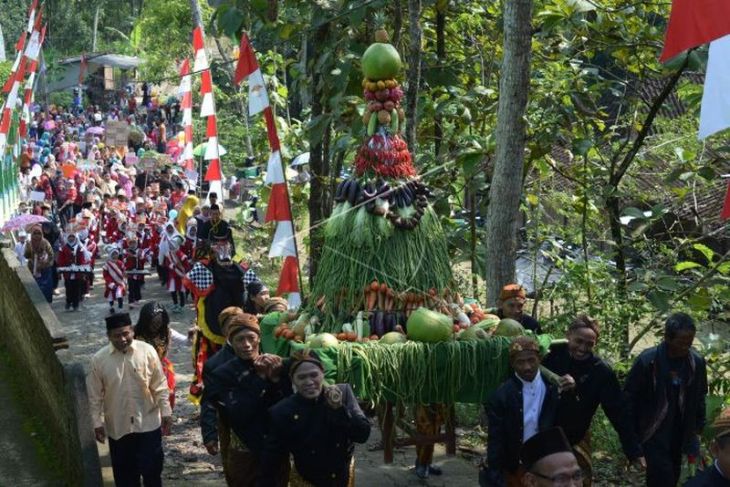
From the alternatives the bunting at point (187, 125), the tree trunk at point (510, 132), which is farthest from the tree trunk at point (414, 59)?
the bunting at point (187, 125)

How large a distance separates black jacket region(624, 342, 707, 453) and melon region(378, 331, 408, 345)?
1.51m

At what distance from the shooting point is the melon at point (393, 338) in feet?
23.8

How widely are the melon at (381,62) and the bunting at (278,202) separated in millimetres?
1914

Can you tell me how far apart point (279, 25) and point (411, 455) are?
472cm

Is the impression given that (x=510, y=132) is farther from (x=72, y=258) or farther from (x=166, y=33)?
→ (x=166, y=33)

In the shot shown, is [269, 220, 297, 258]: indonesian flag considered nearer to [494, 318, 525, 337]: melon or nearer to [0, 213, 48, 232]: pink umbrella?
[494, 318, 525, 337]: melon

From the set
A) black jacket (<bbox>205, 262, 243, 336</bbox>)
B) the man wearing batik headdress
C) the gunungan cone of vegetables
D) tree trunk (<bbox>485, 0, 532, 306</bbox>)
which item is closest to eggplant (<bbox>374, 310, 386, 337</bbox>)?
the gunungan cone of vegetables

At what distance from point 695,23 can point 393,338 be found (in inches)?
117

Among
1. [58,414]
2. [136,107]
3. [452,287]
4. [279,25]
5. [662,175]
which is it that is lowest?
[58,414]

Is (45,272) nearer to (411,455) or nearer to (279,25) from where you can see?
(279,25)

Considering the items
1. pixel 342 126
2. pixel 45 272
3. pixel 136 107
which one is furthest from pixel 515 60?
pixel 136 107

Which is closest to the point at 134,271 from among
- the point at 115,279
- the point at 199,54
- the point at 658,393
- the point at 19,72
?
the point at 115,279

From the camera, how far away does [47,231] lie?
1780 centimetres

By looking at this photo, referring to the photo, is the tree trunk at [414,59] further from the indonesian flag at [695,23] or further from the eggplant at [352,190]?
the indonesian flag at [695,23]
